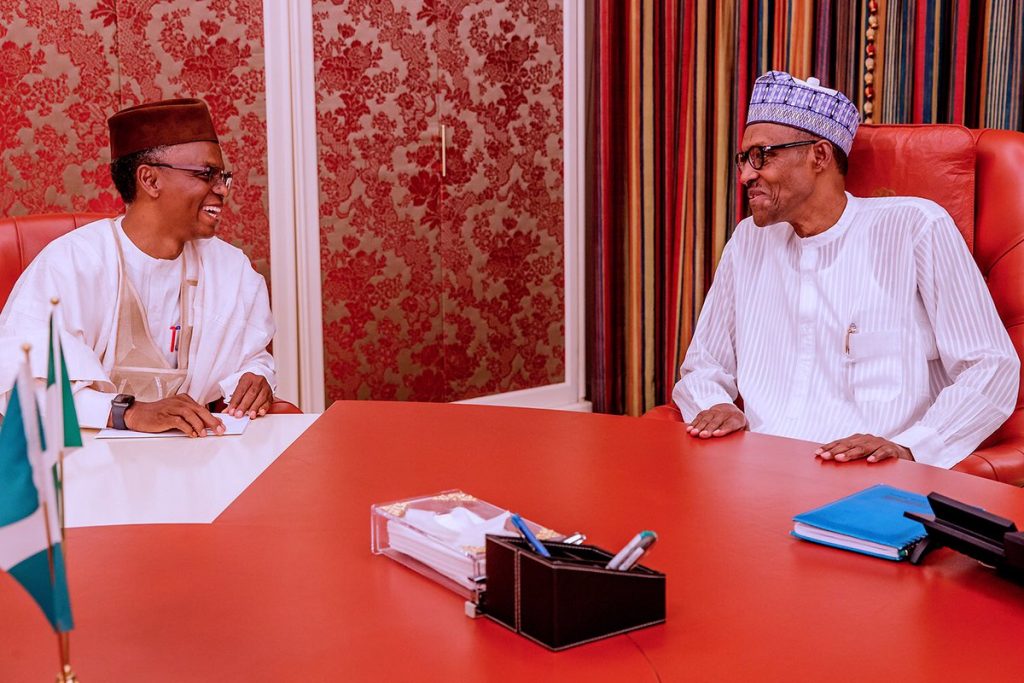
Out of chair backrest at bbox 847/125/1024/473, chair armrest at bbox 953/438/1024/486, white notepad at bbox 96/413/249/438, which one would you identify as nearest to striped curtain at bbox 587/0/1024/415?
chair backrest at bbox 847/125/1024/473

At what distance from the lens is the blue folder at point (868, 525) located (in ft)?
4.47

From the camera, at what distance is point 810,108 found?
2.59m

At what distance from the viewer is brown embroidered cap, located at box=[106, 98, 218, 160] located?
2.60 meters

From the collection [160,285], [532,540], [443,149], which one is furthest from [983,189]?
[443,149]

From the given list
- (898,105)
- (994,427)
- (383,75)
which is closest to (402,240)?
(383,75)

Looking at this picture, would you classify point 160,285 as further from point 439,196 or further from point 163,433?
point 439,196

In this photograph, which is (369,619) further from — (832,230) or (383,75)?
(383,75)

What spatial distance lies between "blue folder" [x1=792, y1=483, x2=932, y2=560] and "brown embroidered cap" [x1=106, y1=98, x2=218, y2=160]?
1.82 metres

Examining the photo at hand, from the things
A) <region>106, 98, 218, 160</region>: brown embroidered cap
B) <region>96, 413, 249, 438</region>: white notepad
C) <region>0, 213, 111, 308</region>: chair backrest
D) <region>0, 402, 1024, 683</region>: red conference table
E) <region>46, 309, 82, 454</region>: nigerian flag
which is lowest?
<region>0, 402, 1024, 683</region>: red conference table

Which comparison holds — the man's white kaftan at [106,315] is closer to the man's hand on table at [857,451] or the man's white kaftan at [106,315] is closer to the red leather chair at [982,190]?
the red leather chair at [982,190]

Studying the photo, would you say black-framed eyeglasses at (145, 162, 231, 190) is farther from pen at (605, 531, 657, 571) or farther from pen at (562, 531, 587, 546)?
pen at (605, 531, 657, 571)

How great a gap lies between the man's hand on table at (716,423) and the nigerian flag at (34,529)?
1297 mm

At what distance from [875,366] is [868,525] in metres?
1.15

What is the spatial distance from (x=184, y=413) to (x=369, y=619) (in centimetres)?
99
